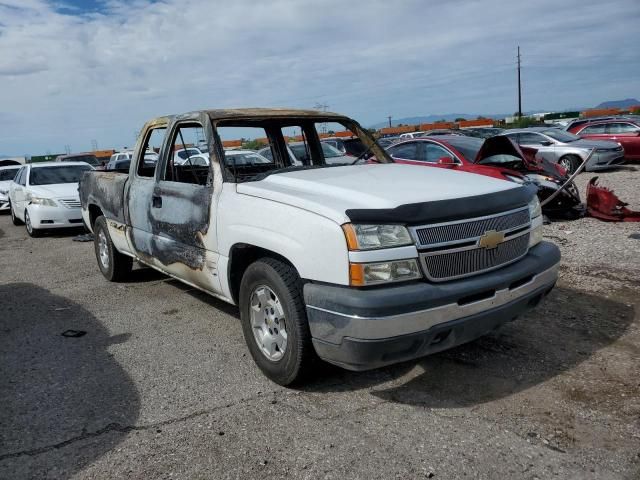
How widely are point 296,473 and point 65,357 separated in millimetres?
2560

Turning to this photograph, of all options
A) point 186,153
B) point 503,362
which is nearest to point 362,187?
point 503,362

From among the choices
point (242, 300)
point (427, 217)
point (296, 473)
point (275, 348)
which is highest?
point (427, 217)

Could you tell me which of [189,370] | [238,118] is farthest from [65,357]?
[238,118]

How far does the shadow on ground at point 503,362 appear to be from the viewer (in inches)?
140

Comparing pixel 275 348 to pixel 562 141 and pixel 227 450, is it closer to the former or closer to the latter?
pixel 227 450

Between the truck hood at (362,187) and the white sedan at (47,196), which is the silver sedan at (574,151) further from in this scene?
the truck hood at (362,187)

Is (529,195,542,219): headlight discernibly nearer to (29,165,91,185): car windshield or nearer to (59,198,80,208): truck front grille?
(59,198,80,208): truck front grille

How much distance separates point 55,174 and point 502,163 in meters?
9.52

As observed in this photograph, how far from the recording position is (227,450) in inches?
118

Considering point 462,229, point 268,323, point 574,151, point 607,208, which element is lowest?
point 607,208

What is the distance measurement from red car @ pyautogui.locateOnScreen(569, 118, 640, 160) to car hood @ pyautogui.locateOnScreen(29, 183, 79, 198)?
16634mm

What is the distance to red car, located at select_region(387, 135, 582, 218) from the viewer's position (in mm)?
9594

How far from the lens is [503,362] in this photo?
157 inches

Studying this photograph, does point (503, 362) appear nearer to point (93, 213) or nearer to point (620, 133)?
point (93, 213)
